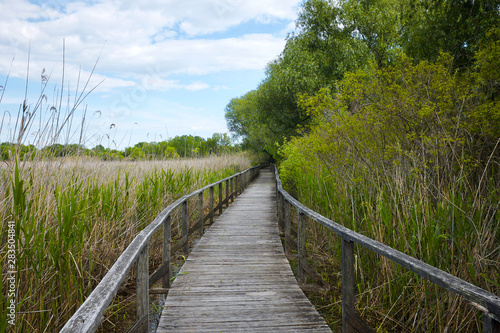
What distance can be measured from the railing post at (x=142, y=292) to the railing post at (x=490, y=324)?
204 centimetres

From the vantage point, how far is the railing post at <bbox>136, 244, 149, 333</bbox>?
2.37 metres

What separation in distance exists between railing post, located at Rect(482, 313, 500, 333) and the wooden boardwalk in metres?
1.68

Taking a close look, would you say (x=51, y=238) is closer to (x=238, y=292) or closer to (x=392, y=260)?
(x=238, y=292)

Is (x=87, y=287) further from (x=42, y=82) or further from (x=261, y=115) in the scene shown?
(x=261, y=115)

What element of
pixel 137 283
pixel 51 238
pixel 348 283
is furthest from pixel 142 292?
pixel 348 283

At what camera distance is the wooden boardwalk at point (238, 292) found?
2.91m

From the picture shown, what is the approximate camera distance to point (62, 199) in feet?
9.61

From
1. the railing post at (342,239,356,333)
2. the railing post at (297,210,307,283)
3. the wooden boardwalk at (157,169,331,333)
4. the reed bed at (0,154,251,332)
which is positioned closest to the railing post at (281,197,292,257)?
the wooden boardwalk at (157,169,331,333)

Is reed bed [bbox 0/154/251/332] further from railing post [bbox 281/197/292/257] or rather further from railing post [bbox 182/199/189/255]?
railing post [bbox 281/197/292/257]

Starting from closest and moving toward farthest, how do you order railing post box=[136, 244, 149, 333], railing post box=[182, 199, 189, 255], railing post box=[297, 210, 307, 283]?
railing post box=[136, 244, 149, 333] → railing post box=[297, 210, 307, 283] → railing post box=[182, 199, 189, 255]

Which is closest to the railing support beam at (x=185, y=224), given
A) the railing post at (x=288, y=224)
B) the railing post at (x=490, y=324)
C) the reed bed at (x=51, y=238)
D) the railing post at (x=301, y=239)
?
the reed bed at (x=51, y=238)

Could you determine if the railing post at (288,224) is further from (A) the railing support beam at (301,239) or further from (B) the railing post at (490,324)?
(B) the railing post at (490,324)

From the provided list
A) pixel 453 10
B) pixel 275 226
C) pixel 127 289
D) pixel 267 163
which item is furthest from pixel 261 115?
pixel 267 163

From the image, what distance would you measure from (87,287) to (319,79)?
13.6 metres
